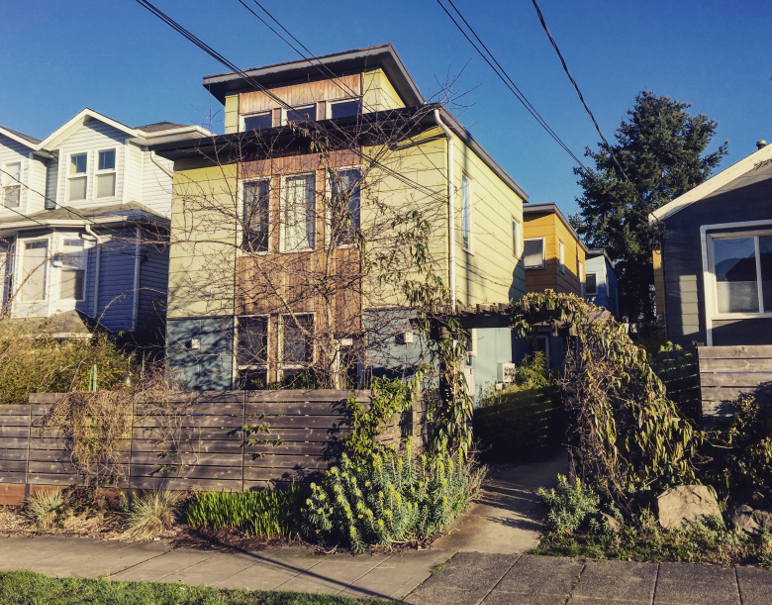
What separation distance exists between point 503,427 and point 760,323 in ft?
16.3

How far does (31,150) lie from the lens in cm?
2023

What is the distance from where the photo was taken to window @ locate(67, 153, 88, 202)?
64.8ft

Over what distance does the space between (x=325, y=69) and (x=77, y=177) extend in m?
10.1

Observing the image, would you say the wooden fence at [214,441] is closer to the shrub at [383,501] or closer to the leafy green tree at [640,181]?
the shrub at [383,501]

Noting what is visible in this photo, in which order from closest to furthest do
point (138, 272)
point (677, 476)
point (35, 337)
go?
point (677, 476) < point (35, 337) < point (138, 272)

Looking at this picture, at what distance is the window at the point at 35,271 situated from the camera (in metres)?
18.1

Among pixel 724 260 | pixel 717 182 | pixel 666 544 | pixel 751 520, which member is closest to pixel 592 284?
pixel 724 260

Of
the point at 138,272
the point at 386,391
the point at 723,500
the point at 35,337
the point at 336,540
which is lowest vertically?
the point at 336,540

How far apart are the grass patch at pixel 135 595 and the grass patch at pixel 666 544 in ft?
7.56

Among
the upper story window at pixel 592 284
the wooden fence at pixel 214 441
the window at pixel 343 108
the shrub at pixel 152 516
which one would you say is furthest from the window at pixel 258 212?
the upper story window at pixel 592 284

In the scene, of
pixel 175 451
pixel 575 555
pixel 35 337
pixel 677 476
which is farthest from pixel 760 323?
pixel 35 337

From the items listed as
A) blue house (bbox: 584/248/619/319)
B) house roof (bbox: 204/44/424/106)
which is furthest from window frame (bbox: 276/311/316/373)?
blue house (bbox: 584/248/619/319)

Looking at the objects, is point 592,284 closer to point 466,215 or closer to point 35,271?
point 466,215

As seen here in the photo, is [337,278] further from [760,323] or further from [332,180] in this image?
[760,323]
